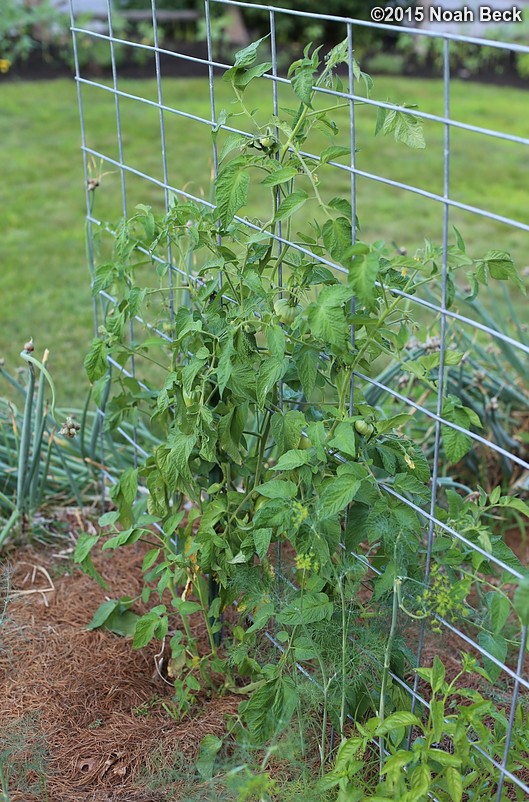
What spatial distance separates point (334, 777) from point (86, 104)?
23.0ft

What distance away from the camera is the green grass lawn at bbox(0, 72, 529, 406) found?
4797 millimetres

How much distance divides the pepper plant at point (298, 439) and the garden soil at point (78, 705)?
0.42ft

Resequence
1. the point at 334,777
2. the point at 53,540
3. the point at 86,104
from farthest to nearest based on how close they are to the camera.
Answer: the point at 86,104, the point at 53,540, the point at 334,777

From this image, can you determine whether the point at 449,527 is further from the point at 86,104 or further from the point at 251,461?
the point at 86,104

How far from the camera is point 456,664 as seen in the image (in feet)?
8.23

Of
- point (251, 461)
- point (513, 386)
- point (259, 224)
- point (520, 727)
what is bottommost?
point (513, 386)

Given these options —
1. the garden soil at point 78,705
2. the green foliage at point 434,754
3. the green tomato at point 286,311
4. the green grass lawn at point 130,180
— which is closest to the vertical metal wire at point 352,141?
the green tomato at point 286,311

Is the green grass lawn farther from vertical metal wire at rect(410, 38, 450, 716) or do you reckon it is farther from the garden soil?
vertical metal wire at rect(410, 38, 450, 716)

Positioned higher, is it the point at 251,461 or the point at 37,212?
the point at 251,461

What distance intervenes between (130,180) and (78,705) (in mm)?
4562

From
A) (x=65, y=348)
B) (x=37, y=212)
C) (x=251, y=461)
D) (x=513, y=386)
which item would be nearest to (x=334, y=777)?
(x=251, y=461)

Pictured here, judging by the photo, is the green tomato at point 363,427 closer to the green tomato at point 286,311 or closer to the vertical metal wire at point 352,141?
the vertical metal wire at point 352,141

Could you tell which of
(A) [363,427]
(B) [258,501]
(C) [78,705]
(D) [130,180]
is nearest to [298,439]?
(A) [363,427]

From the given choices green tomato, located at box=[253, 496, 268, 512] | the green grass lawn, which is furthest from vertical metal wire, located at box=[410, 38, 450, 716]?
the green grass lawn
